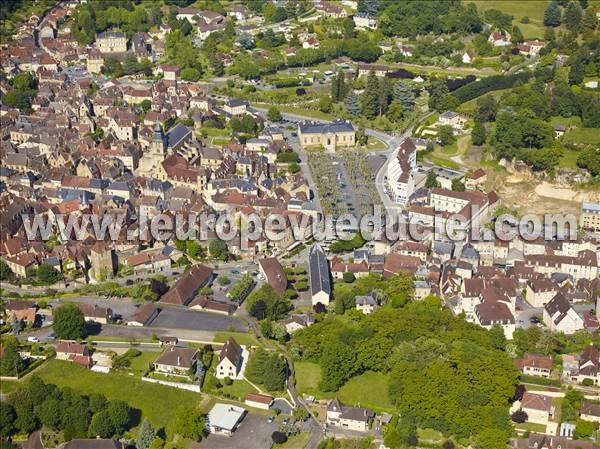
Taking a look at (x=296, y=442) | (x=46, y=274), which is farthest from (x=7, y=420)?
(x=46, y=274)

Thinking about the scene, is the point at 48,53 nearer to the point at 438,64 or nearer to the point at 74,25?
the point at 74,25

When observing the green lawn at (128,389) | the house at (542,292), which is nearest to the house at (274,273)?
the green lawn at (128,389)

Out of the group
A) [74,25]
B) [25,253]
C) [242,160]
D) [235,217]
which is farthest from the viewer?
[74,25]

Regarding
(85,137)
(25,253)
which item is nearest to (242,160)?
(85,137)

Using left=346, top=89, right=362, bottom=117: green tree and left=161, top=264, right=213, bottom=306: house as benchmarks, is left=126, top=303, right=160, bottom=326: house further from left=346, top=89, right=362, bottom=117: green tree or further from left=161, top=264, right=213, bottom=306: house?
left=346, top=89, right=362, bottom=117: green tree

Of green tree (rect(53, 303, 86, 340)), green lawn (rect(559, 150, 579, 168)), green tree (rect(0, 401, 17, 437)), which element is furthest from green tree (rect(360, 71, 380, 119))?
green tree (rect(0, 401, 17, 437))
